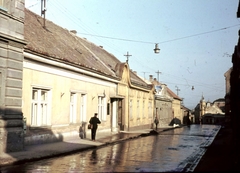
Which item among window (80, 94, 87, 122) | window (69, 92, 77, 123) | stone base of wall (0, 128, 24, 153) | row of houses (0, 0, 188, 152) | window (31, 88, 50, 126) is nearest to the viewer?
stone base of wall (0, 128, 24, 153)

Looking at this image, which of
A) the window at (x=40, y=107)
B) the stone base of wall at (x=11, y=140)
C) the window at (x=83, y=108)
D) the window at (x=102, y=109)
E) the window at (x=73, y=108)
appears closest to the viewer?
the stone base of wall at (x=11, y=140)

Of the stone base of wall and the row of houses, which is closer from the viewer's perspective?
the stone base of wall

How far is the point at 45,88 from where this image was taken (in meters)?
17.6

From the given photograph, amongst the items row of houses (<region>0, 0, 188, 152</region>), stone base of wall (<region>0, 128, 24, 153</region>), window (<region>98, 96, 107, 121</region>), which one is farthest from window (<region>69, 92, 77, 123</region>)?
stone base of wall (<region>0, 128, 24, 153</region>)

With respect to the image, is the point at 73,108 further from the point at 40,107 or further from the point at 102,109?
the point at 102,109

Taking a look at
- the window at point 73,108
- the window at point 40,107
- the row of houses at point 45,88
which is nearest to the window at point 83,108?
the row of houses at point 45,88

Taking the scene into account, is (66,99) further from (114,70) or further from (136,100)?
(136,100)

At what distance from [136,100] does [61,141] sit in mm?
16770

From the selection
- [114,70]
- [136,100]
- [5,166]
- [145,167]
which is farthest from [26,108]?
[136,100]

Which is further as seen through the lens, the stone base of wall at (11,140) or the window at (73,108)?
the window at (73,108)

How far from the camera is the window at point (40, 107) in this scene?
56.0ft

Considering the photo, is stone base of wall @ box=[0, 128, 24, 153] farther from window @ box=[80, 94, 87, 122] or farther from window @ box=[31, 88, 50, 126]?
window @ box=[80, 94, 87, 122]

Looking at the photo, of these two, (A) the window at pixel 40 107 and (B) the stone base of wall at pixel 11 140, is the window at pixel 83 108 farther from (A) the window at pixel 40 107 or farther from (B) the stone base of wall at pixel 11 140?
(B) the stone base of wall at pixel 11 140

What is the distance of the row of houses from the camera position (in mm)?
13727
